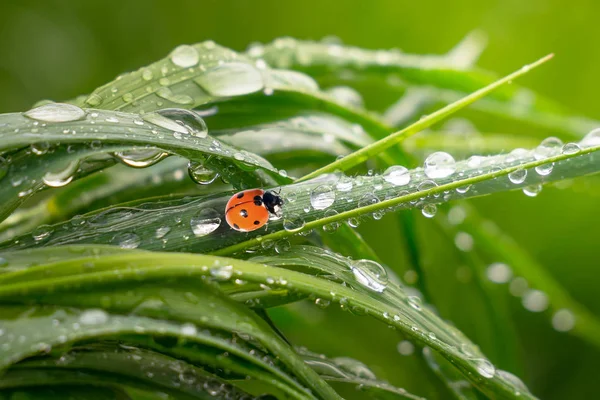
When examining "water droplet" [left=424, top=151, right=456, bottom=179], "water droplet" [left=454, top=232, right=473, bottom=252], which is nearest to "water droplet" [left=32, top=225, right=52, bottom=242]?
"water droplet" [left=424, top=151, right=456, bottom=179]

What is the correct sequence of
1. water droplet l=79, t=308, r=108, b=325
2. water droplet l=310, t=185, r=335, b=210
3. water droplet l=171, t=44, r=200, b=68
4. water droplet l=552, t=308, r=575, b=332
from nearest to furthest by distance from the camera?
water droplet l=79, t=308, r=108, b=325, water droplet l=310, t=185, r=335, b=210, water droplet l=171, t=44, r=200, b=68, water droplet l=552, t=308, r=575, b=332

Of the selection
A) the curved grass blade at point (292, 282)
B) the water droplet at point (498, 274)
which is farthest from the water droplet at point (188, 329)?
the water droplet at point (498, 274)

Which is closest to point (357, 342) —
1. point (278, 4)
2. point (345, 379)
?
point (345, 379)

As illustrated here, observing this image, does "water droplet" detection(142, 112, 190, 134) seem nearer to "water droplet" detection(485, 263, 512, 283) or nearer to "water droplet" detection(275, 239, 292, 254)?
"water droplet" detection(275, 239, 292, 254)

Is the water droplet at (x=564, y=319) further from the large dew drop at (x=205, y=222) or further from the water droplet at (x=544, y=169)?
the large dew drop at (x=205, y=222)

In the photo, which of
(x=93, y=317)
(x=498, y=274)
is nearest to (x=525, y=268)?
(x=498, y=274)

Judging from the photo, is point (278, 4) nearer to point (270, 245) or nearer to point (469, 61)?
point (469, 61)

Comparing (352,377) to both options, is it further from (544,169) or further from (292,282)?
(544,169)
